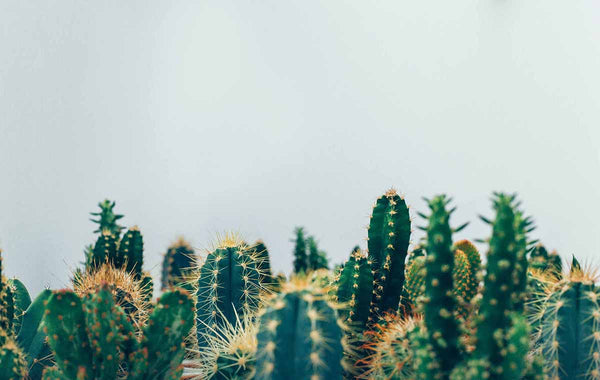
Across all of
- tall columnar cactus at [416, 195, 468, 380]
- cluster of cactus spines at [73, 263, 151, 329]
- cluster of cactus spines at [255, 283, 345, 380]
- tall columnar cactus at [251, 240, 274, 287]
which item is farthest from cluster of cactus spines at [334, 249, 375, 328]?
cluster of cactus spines at [73, 263, 151, 329]

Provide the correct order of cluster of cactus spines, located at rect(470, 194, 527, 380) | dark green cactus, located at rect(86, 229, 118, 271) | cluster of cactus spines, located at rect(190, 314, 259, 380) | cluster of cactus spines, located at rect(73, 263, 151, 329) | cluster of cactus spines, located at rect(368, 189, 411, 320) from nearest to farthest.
A: cluster of cactus spines, located at rect(470, 194, 527, 380), cluster of cactus spines, located at rect(190, 314, 259, 380), cluster of cactus spines, located at rect(368, 189, 411, 320), cluster of cactus spines, located at rect(73, 263, 151, 329), dark green cactus, located at rect(86, 229, 118, 271)

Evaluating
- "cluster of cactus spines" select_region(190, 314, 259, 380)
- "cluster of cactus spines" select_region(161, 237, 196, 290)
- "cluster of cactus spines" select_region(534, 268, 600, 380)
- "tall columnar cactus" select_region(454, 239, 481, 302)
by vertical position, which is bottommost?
"cluster of cactus spines" select_region(190, 314, 259, 380)

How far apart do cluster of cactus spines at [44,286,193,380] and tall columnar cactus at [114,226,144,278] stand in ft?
4.10

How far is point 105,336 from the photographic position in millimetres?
1816

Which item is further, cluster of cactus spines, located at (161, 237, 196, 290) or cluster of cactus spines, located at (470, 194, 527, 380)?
cluster of cactus spines, located at (161, 237, 196, 290)

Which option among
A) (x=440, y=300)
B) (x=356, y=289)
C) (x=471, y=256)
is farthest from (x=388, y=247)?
(x=440, y=300)

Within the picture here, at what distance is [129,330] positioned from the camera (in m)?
1.96

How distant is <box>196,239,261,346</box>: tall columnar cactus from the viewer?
2492 millimetres

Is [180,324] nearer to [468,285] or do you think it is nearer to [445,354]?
[445,354]

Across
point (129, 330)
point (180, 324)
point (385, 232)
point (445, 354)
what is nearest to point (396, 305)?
point (385, 232)

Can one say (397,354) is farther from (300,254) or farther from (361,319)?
(300,254)

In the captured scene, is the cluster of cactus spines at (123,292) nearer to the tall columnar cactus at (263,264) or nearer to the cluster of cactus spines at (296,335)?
the tall columnar cactus at (263,264)

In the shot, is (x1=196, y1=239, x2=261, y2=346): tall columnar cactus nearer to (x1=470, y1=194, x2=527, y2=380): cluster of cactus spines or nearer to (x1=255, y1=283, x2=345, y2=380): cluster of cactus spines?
A: (x1=255, y1=283, x2=345, y2=380): cluster of cactus spines

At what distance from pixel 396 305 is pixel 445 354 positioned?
0.81 metres
